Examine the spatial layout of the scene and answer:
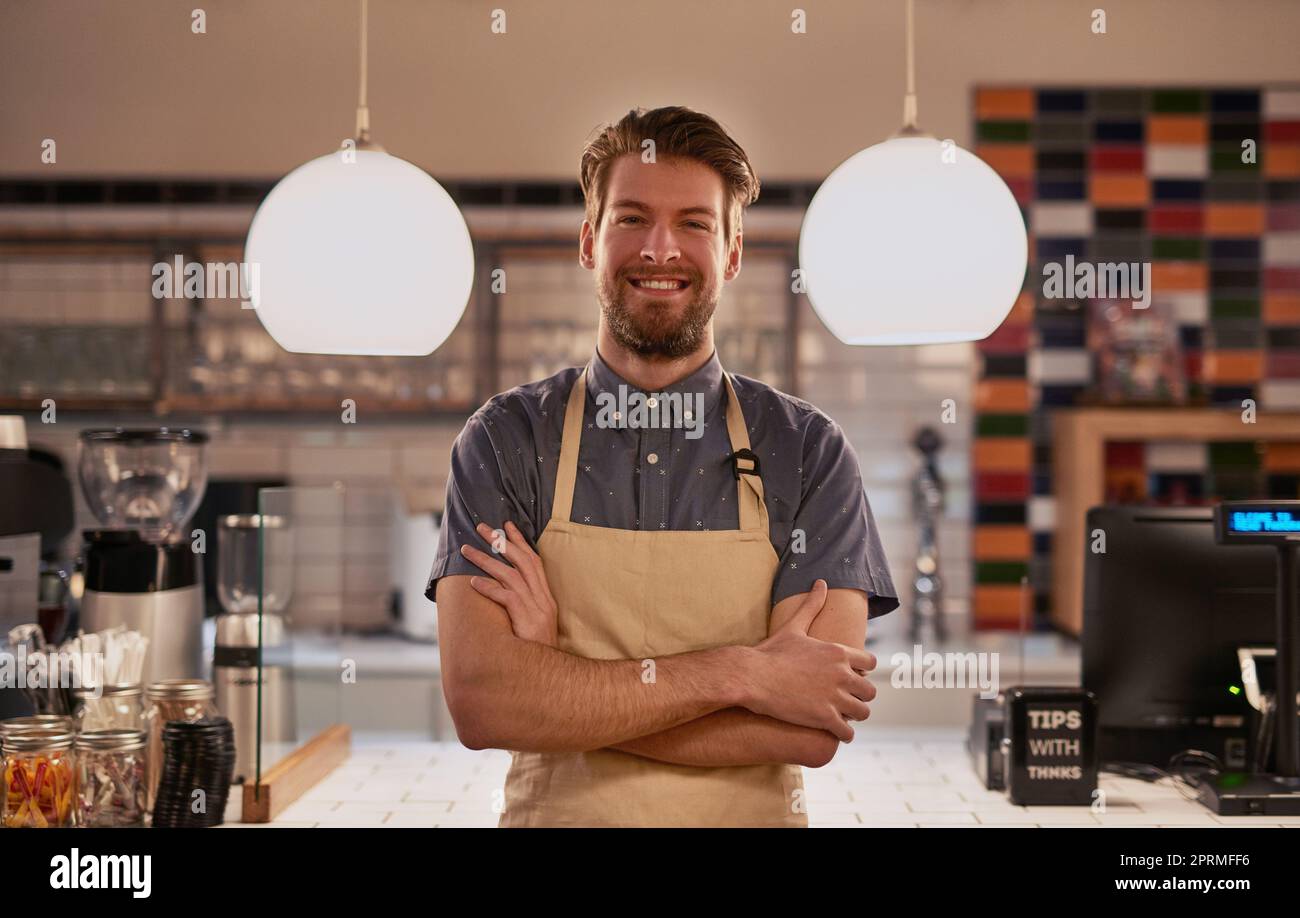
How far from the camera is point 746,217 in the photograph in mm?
4574

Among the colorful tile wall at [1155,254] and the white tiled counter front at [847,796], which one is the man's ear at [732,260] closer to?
the white tiled counter front at [847,796]

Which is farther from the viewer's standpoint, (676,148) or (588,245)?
(588,245)

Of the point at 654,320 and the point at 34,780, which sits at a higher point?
the point at 654,320

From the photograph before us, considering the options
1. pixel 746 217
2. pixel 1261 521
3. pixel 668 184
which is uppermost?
pixel 746 217

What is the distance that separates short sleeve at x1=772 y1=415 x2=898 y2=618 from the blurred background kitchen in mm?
2610

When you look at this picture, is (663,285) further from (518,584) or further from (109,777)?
(109,777)

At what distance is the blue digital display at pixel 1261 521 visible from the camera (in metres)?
2.29

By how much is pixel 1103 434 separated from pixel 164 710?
3345 mm

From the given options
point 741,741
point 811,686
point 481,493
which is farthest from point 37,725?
point 811,686

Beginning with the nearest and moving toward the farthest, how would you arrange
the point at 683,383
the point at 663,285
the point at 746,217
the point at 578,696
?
the point at 578,696, the point at 663,285, the point at 683,383, the point at 746,217

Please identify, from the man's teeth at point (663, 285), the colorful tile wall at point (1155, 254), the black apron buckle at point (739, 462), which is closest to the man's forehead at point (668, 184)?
the man's teeth at point (663, 285)

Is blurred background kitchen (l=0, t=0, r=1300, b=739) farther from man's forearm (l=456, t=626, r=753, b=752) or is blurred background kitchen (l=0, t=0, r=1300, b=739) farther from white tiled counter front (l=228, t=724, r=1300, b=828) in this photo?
man's forearm (l=456, t=626, r=753, b=752)

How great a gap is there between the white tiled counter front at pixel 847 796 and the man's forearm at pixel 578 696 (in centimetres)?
47
